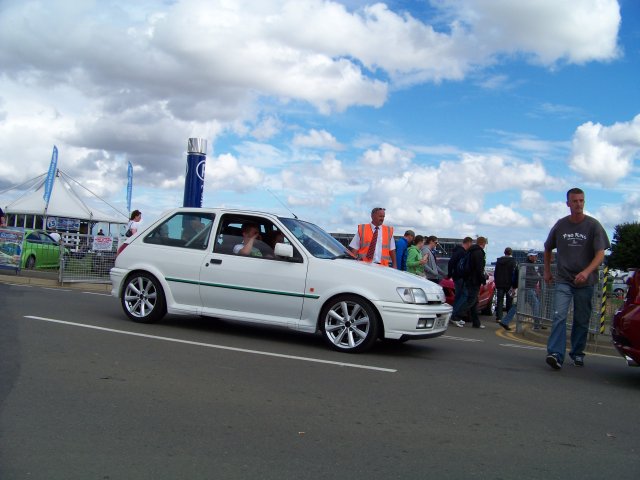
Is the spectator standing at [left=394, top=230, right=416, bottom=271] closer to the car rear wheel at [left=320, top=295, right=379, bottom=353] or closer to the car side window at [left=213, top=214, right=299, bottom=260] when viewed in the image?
the car side window at [left=213, top=214, right=299, bottom=260]

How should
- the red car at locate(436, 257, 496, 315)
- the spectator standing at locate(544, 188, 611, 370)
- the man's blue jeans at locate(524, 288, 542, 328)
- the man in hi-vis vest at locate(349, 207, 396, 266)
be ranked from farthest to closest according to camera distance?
the red car at locate(436, 257, 496, 315)
the man's blue jeans at locate(524, 288, 542, 328)
the man in hi-vis vest at locate(349, 207, 396, 266)
the spectator standing at locate(544, 188, 611, 370)

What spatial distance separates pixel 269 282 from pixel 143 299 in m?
2.05

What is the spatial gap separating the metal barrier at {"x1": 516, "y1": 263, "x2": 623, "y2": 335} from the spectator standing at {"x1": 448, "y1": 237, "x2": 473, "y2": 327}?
43.2 inches

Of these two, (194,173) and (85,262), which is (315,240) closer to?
(194,173)

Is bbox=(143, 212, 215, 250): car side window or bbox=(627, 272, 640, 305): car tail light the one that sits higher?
bbox=(143, 212, 215, 250): car side window

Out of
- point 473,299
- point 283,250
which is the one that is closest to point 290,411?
point 283,250

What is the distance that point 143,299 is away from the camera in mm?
8875

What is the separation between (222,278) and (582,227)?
4384mm

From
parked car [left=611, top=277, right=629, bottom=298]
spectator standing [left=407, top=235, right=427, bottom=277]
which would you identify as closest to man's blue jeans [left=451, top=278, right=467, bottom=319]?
spectator standing [left=407, top=235, right=427, bottom=277]

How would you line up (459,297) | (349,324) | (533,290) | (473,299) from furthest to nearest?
(459,297), (473,299), (533,290), (349,324)

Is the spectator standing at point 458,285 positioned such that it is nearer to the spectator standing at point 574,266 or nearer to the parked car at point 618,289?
the parked car at point 618,289

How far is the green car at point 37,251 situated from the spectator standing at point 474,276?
11.0 m

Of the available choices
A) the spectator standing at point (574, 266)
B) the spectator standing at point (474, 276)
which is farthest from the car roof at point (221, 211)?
the spectator standing at point (474, 276)

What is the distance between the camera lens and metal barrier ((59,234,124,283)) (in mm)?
16359
